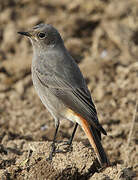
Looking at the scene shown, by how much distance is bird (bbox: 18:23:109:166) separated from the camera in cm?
641

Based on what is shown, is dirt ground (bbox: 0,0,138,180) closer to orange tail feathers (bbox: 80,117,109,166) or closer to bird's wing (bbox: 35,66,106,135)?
orange tail feathers (bbox: 80,117,109,166)

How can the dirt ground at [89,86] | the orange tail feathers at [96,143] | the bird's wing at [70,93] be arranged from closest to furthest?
the orange tail feathers at [96,143] → the dirt ground at [89,86] → the bird's wing at [70,93]

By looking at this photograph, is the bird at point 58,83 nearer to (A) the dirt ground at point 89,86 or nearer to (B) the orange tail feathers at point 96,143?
(B) the orange tail feathers at point 96,143

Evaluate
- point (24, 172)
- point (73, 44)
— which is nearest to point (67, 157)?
point (24, 172)

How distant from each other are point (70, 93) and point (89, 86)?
2.70 metres

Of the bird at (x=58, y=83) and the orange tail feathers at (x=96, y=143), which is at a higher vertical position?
the bird at (x=58, y=83)

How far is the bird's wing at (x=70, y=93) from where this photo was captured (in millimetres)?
6352

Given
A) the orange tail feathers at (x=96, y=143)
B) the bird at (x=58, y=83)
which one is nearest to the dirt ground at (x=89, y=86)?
the orange tail feathers at (x=96, y=143)

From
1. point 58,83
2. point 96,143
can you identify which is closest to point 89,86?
point 58,83

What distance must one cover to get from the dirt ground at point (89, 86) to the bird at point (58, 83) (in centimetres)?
44

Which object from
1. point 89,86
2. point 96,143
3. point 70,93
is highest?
point 70,93

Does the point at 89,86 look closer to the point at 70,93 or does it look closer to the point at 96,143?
the point at 70,93

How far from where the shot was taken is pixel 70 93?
663cm

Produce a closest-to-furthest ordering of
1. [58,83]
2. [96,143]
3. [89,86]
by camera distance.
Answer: [96,143] < [58,83] < [89,86]
